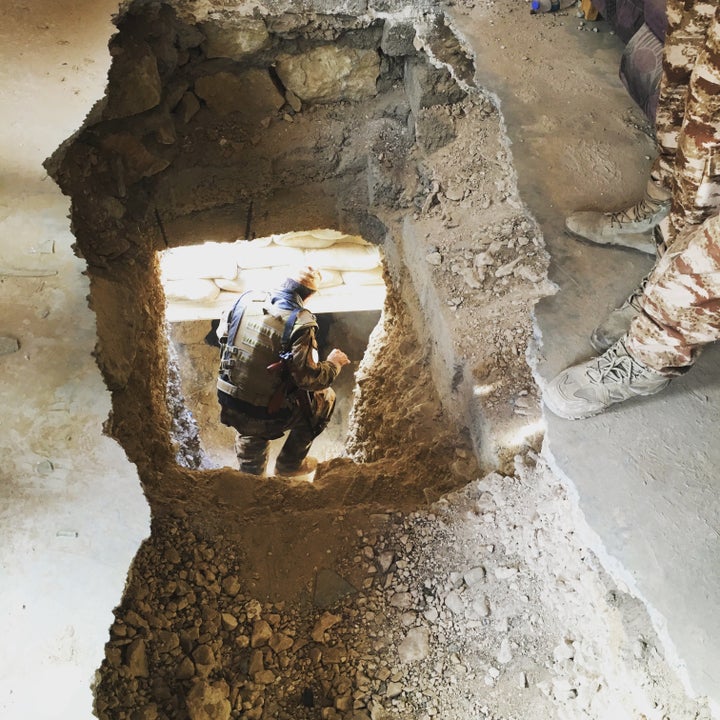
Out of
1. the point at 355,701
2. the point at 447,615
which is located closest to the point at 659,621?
the point at 447,615

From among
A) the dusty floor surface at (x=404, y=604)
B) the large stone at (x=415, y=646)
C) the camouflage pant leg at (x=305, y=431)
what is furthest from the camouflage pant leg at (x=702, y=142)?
the camouflage pant leg at (x=305, y=431)

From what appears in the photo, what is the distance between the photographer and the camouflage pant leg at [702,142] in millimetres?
2064

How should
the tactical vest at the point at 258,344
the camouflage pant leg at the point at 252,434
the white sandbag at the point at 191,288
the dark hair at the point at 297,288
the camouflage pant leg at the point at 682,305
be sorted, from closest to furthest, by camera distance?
the camouflage pant leg at the point at 682,305 → the tactical vest at the point at 258,344 → the dark hair at the point at 297,288 → the camouflage pant leg at the point at 252,434 → the white sandbag at the point at 191,288

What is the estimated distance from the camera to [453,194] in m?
3.80

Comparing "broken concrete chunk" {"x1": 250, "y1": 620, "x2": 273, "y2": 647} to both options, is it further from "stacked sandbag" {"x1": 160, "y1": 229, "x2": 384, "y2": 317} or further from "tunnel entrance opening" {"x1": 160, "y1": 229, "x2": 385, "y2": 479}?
"stacked sandbag" {"x1": 160, "y1": 229, "x2": 384, "y2": 317}

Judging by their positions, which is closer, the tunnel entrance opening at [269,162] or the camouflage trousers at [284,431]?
the tunnel entrance opening at [269,162]

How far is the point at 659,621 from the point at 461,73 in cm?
319

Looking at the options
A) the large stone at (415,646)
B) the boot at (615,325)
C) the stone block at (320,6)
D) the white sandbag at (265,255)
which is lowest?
the white sandbag at (265,255)

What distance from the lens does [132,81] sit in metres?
3.68

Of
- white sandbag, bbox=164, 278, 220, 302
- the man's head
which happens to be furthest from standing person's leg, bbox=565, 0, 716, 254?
white sandbag, bbox=164, 278, 220, 302

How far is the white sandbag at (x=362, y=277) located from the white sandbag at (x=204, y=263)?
98 centimetres

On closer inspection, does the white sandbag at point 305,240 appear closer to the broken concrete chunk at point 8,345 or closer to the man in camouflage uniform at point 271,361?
the man in camouflage uniform at point 271,361

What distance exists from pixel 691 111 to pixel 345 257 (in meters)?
3.52

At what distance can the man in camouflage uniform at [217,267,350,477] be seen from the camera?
4.53m
